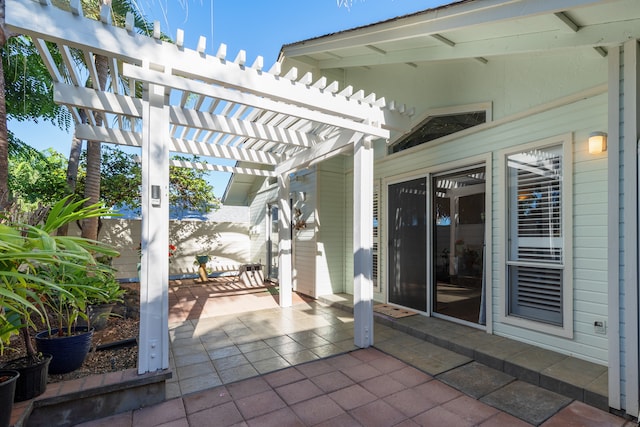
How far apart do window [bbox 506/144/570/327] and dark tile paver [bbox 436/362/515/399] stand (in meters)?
0.87

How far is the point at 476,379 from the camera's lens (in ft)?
9.32

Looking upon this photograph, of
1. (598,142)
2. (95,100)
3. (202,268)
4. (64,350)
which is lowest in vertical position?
(202,268)

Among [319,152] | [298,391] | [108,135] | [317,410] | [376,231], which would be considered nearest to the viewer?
[317,410]

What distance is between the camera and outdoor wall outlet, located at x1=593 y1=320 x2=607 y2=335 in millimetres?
2811

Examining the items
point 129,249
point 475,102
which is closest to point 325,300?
point 475,102

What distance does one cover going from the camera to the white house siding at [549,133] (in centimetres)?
287

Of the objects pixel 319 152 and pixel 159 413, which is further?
pixel 319 152

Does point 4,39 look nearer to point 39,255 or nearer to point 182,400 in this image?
point 39,255

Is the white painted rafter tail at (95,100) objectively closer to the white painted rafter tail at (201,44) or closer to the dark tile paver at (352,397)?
the white painted rafter tail at (201,44)

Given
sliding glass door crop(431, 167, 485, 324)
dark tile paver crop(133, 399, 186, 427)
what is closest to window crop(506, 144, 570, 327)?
sliding glass door crop(431, 167, 485, 324)

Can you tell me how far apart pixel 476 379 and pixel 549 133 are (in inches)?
101

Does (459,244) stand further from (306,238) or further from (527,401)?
(306,238)

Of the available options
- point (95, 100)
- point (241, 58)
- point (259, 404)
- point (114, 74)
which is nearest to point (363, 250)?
point (259, 404)

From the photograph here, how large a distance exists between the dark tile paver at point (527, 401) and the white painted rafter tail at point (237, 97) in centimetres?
276
